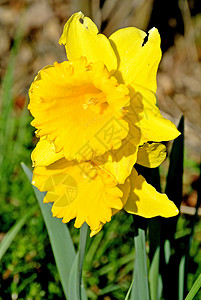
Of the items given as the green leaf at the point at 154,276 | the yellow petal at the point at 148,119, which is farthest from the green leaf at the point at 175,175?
the yellow petal at the point at 148,119

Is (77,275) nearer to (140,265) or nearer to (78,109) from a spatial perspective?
(140,265)

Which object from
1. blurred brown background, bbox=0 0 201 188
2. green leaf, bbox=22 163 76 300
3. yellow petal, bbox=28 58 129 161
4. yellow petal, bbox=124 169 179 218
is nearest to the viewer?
yellow petal, bbox=28 58 129 161

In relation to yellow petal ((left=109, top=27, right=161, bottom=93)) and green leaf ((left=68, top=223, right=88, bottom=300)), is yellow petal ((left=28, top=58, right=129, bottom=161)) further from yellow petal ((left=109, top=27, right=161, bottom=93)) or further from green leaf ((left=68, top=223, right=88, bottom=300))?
green leaf ((left=68, top=223, right=88, bottom=300))

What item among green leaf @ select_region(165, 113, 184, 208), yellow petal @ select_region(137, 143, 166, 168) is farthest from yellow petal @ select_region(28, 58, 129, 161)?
green leaf @ select_region(165, 113, 184, 208)

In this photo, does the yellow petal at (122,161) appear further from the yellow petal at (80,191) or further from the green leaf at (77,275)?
the green leaf at (77,275)

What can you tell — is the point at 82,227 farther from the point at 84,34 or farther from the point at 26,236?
the point at 26,236

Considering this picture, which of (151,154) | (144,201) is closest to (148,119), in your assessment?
(151,154)
